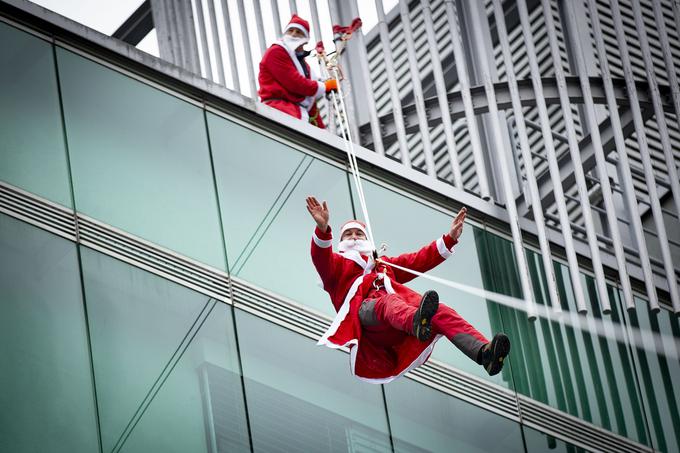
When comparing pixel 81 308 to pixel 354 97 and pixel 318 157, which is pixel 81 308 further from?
pixel 354 97

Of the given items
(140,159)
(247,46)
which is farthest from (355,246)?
(247,46)

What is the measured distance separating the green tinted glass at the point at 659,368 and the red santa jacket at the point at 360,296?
3.99 m

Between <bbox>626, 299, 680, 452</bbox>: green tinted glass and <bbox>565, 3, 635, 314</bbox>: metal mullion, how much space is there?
56 centimetres

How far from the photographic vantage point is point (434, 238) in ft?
51.6

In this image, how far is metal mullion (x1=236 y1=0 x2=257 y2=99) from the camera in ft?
57.5

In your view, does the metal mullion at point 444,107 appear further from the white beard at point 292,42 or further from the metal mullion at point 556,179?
the white beard at point 292,42

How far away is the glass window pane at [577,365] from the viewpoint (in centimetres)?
1551

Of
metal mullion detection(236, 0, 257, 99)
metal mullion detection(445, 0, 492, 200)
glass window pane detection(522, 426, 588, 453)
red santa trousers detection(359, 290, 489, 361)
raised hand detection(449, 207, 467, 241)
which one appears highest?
metal mullion detection(236, 0, 257, 99)

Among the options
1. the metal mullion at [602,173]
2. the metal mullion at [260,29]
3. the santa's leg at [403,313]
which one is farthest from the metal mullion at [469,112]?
the santa's leg at [403,313]

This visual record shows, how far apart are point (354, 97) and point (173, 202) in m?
3.36

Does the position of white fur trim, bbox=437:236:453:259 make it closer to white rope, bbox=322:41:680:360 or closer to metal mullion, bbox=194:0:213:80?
white rope, bbox=322:41:680:360

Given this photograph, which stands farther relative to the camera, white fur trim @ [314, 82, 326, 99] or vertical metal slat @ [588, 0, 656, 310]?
white fur trim @ [314, 82, 326, 99]

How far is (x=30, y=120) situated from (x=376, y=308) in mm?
3886

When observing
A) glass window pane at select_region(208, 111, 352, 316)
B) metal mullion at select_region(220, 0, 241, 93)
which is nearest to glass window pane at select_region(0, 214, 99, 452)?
glass window pane at select_region(208, 111, 352, 316)
